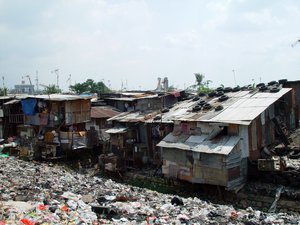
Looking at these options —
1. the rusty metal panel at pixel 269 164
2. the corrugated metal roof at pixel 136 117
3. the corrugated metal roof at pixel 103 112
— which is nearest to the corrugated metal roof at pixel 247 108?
the rusty metal panel at pixel 269 164

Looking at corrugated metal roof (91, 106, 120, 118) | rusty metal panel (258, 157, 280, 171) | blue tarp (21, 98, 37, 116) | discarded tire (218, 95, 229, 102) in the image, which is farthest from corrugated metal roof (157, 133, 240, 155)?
blue tarp (21, 98, 37, 116)

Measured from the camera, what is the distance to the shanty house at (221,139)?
16219 mm

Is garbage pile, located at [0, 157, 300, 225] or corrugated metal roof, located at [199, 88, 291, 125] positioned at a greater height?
corrugated metal roof, located at [199, 88, 291, 125]

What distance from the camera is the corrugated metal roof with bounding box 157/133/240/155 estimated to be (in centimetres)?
1598

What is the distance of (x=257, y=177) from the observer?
17.1 meters

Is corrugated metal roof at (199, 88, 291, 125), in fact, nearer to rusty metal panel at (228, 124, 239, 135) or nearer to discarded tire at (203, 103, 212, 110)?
rusty metal panel at (228, 124, 239, 135)

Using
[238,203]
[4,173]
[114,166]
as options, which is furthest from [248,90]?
[4,173]

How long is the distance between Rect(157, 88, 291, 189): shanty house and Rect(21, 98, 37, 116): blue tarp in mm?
12327

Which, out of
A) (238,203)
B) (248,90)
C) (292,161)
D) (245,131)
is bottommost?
(238,203)

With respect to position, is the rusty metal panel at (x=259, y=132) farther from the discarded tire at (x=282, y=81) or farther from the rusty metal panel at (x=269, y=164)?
the discarded tire at (x=282, y=81)

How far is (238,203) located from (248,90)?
7835 mm

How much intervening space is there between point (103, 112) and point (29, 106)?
587 cm

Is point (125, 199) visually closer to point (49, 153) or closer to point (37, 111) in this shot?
point (49, 153)

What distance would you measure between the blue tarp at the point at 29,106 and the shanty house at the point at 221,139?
40.4 ft
